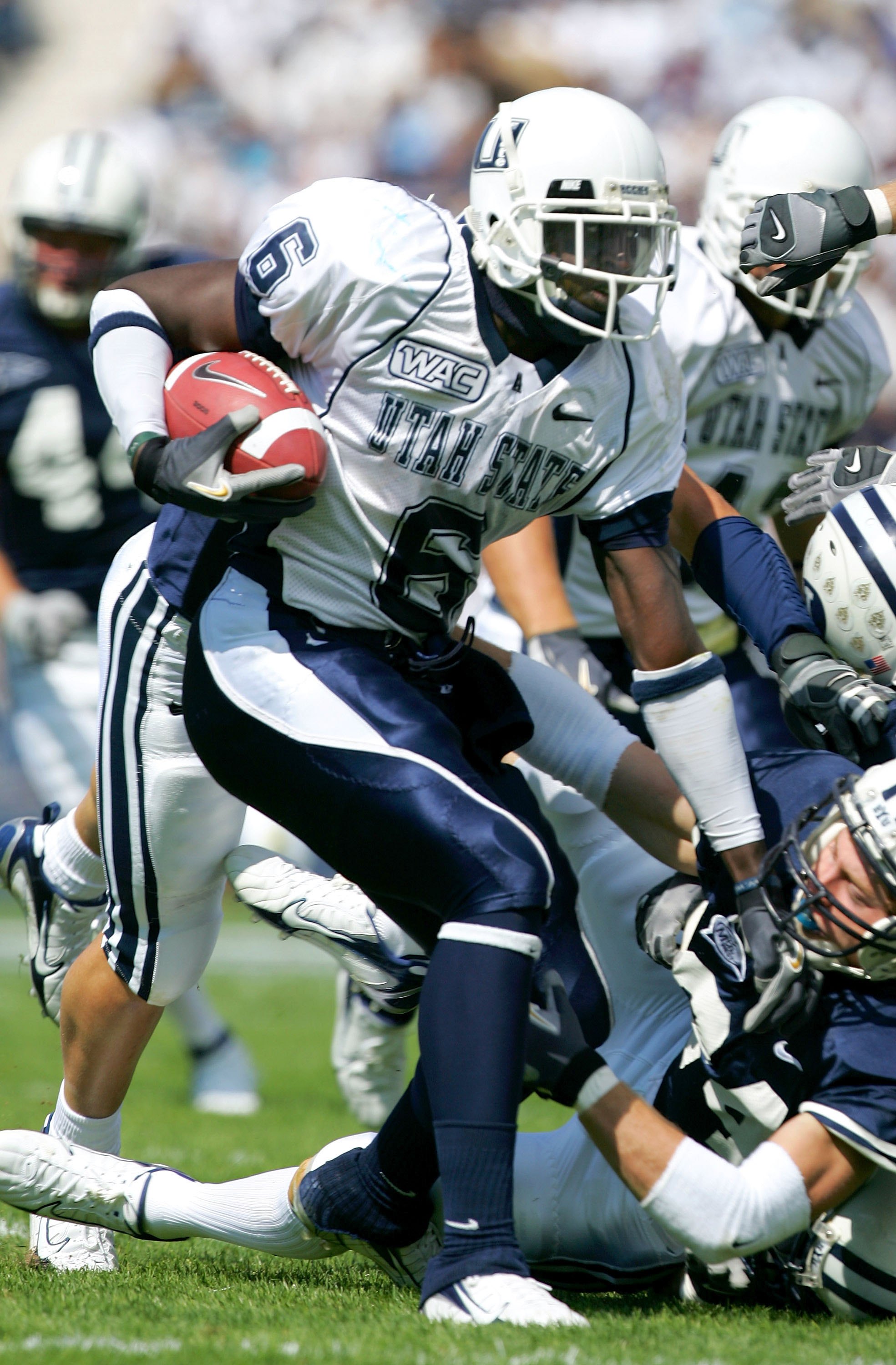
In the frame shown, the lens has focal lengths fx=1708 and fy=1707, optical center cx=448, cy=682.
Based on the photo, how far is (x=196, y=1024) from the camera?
542 centimetres

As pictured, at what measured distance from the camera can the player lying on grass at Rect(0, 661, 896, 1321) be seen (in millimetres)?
2395

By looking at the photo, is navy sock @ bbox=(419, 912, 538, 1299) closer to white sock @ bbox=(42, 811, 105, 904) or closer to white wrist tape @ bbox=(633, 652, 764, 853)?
white wrist tape @ bbox=(633, 652, 764, 853)

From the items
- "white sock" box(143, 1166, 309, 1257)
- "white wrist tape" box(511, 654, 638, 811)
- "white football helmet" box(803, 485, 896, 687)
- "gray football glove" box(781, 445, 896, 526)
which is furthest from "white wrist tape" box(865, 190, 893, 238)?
"white sock" box(143, 1166, 309, 1257)

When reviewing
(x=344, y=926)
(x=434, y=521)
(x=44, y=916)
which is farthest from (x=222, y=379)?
(x=44, y=916)

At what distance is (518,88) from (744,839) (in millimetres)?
9435

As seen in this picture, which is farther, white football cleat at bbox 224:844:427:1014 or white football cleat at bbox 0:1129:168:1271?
white football cleat at bbox 224:844:427:1014

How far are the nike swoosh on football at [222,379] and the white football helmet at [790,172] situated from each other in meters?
1.74

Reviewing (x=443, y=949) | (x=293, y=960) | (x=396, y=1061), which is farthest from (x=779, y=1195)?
(x=293, y=960)

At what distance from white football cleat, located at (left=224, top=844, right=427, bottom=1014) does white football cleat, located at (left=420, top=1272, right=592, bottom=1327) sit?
63 centimetres

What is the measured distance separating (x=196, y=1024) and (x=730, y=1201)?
3297mm

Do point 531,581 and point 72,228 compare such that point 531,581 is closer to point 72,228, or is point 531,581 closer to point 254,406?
point 254,406

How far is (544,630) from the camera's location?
12.8 feet

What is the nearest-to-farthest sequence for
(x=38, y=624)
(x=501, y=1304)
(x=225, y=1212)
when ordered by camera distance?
(x=501, y=1304) < (x=225, y=1212) < (x=38, y=624)

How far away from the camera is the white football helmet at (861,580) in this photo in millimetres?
2834
